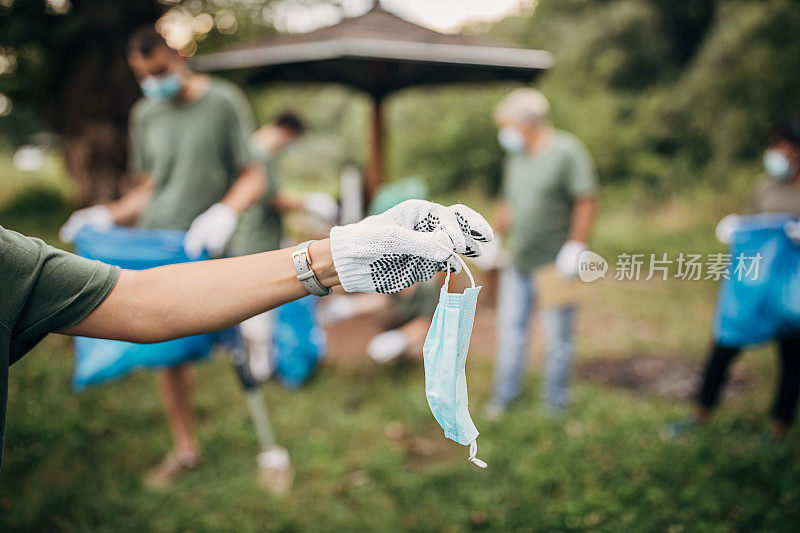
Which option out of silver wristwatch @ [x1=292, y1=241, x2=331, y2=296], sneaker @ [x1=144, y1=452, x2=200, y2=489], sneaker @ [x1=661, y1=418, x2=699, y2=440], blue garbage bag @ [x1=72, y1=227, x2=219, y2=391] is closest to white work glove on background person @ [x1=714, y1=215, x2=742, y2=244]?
sneaker @ [x1=661, y1=418, x2=699, y2=440]

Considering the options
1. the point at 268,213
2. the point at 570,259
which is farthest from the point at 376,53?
the point at 570,259

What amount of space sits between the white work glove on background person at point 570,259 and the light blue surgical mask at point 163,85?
2104mm

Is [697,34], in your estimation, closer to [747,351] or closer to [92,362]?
[747,351]

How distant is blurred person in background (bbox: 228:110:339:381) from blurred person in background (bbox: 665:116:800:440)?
2403mm

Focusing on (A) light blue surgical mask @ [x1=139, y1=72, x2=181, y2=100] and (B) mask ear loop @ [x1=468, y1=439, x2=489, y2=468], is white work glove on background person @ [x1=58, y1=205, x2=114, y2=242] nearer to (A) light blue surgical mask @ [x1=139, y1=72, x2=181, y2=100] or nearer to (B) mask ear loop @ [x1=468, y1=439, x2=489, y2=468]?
(A) light blue surgical mask @ [x1=139, y1=72, x2=181, y2=100]

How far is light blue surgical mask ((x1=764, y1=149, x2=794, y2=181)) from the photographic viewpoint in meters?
2.60

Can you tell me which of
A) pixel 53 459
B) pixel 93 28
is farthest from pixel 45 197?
pixel 53 459

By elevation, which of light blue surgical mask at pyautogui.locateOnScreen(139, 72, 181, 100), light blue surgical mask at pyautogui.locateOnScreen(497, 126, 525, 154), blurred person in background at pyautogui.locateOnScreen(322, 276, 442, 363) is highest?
light blue surgical mask at pyautogui.locateOnScreen(139, 72, 181, 100)

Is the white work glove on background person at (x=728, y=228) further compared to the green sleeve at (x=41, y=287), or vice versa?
the white work glove on background person at (x=728, y=228)

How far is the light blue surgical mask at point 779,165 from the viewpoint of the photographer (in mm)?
2604

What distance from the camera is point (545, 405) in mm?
3330

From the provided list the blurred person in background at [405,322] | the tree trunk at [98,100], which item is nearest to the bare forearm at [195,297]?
the blurred person in background at [405,322]

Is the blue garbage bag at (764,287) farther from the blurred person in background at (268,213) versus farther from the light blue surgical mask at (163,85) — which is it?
the light blue surgical mask at (163,85)

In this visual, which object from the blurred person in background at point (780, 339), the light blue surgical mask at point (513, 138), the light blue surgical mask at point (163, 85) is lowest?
the blurred person in background at point (780, 339)
